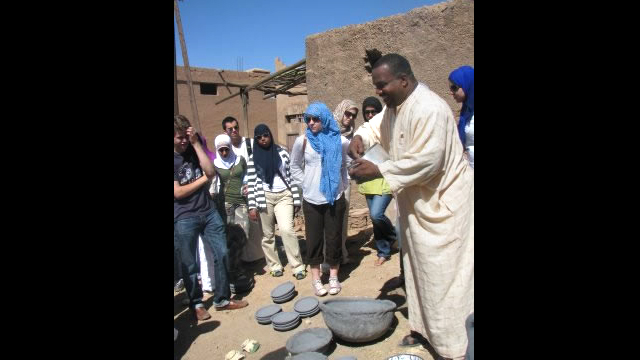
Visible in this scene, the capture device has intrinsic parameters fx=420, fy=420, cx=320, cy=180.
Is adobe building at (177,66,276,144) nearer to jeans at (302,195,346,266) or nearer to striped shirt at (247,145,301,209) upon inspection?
striped shirt at (247,145,301,209)

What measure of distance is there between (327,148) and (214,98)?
1108 cm

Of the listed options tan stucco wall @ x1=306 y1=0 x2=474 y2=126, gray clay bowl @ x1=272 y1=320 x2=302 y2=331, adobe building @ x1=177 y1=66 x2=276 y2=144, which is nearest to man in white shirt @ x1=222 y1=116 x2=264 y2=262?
gray clay bowl @ x1=272 y1=320 x2=302 y2=331

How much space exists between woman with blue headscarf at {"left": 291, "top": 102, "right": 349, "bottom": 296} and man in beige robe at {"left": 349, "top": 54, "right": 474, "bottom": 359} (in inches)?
55.8

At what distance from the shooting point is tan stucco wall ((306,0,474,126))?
16.5ft

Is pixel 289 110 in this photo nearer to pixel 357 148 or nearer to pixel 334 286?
pixel 334 286

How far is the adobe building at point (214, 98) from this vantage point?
1336 centimetres

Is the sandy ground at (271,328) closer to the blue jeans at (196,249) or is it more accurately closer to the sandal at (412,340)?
the sandal at (412,340)

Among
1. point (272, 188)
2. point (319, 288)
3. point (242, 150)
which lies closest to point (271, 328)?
point (319, 288)

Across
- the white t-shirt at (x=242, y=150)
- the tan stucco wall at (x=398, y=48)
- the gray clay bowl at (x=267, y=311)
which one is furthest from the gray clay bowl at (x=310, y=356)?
the tan stucco wall at (x=398, y=48)

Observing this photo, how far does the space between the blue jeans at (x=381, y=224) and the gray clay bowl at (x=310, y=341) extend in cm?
164

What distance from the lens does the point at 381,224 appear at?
462cm

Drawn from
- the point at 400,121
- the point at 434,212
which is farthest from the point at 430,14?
the point at 434,212

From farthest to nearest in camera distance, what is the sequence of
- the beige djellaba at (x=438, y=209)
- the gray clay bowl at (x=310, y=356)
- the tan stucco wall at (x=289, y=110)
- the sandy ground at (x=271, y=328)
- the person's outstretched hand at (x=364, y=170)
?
1. the tan stucco wall at (x=289, y=110)
2. the sandy ground at (x=271, y=328)
3. the gray clay bowl at (x=310, y=356)
4. the person's outstretched hand at (x=364, y=170)
5. the beige djellaba at (x=438, y=209)
